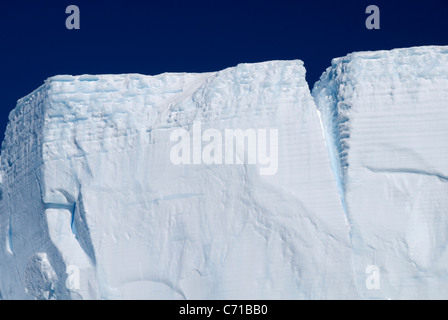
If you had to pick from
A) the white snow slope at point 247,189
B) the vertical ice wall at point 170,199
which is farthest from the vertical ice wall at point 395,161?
the vertical ice wall at point 170,199

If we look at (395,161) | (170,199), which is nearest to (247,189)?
(170,199)

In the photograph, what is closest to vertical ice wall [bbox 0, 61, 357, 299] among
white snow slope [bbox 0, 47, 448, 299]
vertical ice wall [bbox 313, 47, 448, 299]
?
white snow slope [bbox 0, 47, 448, 299]

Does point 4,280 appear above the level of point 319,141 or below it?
below

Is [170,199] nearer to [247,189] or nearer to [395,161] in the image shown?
[247,189]

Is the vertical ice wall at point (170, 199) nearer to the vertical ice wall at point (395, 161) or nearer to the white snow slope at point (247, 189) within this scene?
the white snow slope at point (247, 189)

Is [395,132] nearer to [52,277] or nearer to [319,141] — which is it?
[319,141]

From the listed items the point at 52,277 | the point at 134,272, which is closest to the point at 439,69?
the point at 134,272
